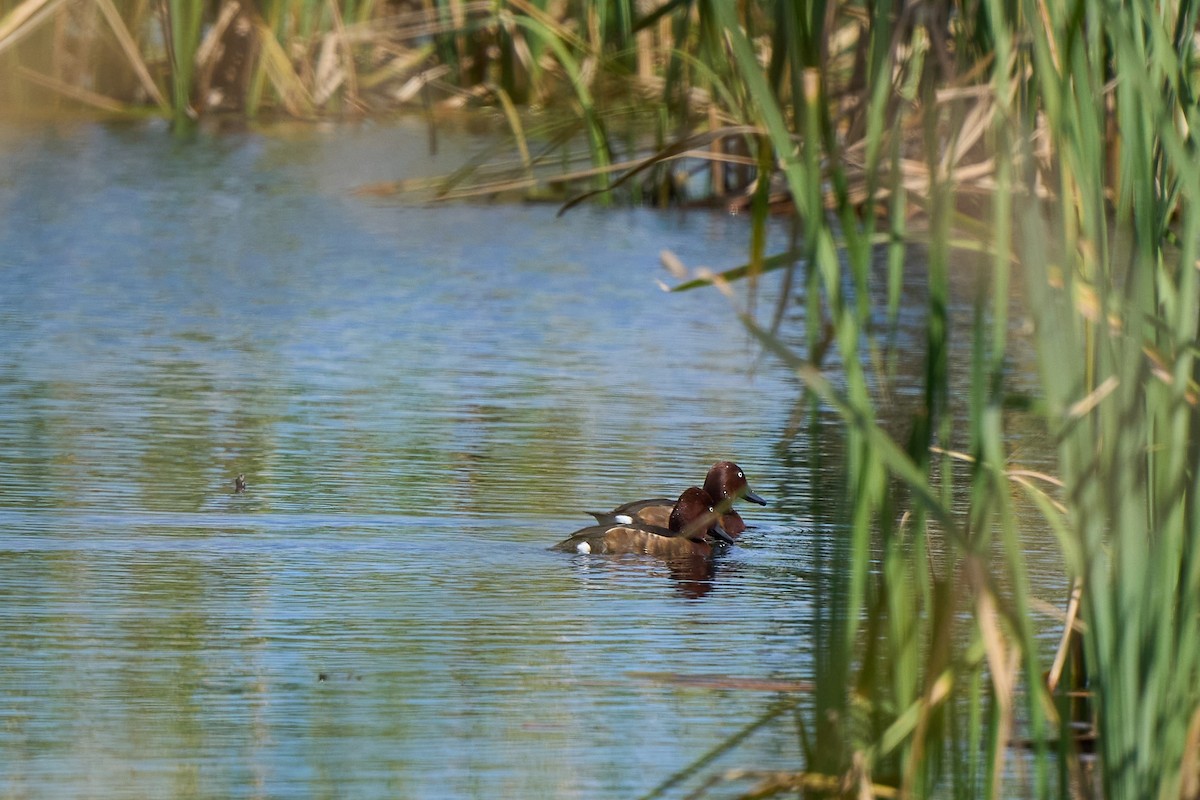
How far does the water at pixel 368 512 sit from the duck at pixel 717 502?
3.6 inches

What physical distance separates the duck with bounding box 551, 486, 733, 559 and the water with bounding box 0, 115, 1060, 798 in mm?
70

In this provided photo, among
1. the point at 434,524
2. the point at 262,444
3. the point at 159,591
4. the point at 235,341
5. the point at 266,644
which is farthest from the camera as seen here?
the point at 235,341

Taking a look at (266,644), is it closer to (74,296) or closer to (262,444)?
(262,444)

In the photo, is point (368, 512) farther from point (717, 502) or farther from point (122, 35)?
point (122, 35)

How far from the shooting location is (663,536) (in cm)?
599

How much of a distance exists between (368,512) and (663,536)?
79cm

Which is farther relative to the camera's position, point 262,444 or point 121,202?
point 121,202

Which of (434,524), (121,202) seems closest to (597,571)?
(434,524)

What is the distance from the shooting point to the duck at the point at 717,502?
589cm

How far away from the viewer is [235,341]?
9320 mm

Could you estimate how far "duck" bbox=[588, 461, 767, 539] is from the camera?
5893 millimetres

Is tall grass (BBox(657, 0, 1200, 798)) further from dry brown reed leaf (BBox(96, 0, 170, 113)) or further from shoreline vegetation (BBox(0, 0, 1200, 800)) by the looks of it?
dry brown reed leaf (BBox(96, 0, 170, 113))

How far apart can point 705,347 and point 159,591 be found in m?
4.79

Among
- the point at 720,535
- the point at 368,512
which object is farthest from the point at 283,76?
the point at 720,535
